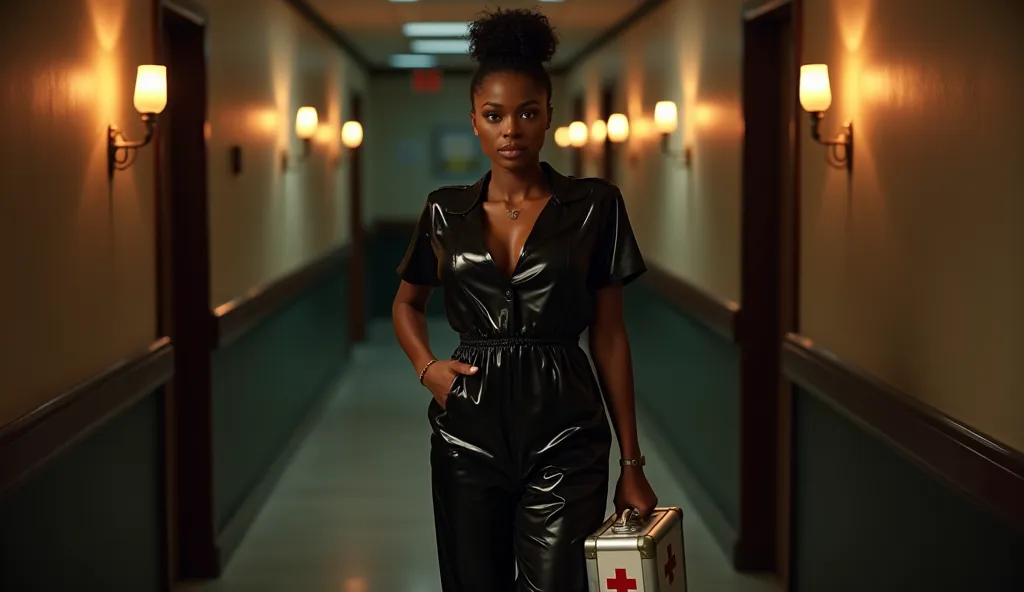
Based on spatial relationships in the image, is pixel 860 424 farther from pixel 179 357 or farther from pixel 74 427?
pixel 179 357

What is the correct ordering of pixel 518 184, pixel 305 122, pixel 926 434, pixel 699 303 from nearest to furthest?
pixel 518 184 → pixel 926 434 → pixel 699 303 → pixel 305 122

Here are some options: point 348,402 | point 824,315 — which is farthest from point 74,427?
point 348,402

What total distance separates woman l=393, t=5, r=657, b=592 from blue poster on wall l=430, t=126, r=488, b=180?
530 inches

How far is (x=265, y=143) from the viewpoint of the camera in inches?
294

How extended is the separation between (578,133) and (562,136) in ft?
6.22

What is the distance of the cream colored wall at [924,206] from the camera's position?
9.37 ft

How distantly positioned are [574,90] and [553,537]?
39.1ft

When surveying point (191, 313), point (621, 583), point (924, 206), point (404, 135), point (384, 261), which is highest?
point (404, 135)

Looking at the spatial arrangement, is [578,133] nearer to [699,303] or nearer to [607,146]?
[607,146]

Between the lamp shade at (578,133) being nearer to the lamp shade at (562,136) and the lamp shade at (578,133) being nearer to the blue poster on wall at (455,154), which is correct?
the lamp shade at (562,136)

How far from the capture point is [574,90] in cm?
1430

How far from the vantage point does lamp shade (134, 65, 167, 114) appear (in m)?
4.23

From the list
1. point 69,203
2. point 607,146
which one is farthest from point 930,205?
point 607,146

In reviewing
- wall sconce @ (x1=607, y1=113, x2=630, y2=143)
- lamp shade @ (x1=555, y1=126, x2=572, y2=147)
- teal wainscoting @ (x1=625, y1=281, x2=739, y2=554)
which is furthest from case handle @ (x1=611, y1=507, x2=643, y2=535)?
lamp shade @ (x1=555, y1=126, x2=572, y2=147)
